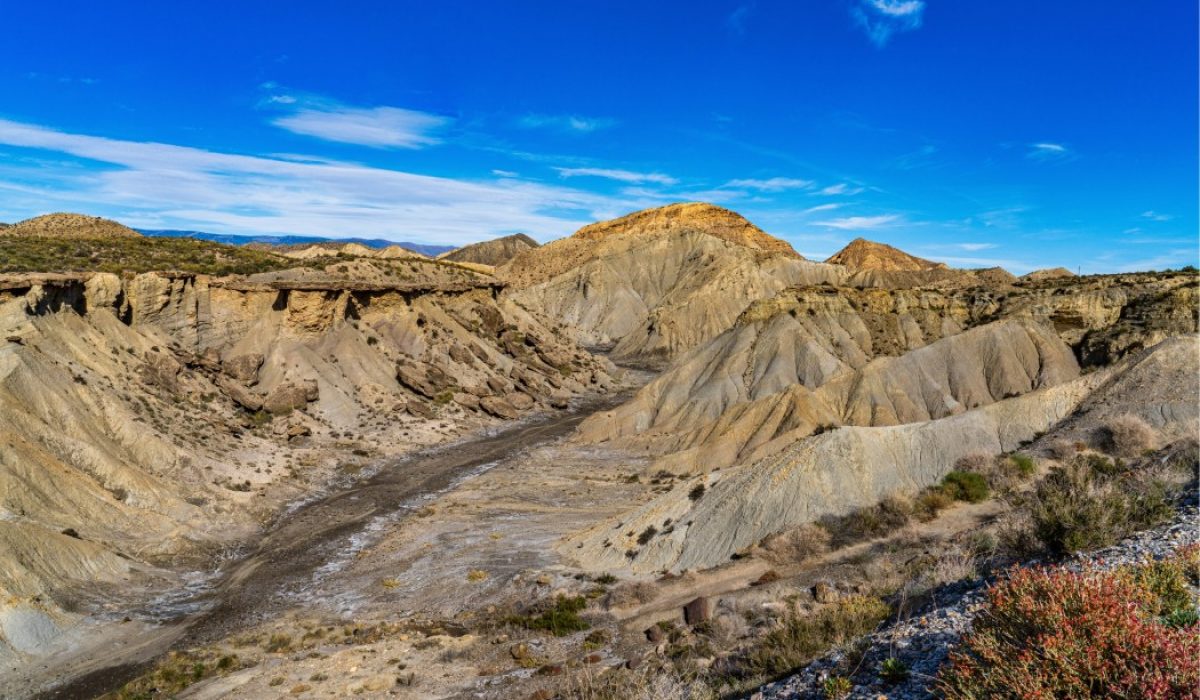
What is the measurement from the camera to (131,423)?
3250cm

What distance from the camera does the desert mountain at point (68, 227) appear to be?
73312 millimetres

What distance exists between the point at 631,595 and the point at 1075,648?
1423cm

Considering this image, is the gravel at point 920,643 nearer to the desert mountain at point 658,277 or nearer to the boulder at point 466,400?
the boulder at point 466,400

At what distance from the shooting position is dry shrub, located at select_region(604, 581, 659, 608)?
1864 centimetres

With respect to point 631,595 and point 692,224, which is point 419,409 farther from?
point 692,224

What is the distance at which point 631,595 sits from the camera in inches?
747

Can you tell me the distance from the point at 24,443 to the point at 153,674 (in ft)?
45.4

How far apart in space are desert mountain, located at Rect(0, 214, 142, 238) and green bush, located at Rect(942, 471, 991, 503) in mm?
78573

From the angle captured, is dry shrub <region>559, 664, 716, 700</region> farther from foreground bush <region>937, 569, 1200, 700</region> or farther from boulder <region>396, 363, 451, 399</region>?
boulder <region>396, 363, 451, 399</region>

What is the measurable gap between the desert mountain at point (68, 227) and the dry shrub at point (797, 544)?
7568 centimetres

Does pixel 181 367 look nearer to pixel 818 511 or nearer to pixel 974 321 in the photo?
pixel 818 511

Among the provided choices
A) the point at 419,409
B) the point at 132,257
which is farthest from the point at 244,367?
the point at 132,257

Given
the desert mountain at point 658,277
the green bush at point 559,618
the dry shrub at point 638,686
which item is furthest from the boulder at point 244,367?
the desert mountain at point 658,277

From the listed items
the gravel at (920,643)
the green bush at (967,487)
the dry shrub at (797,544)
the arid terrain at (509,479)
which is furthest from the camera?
the green bush at (967,487)
